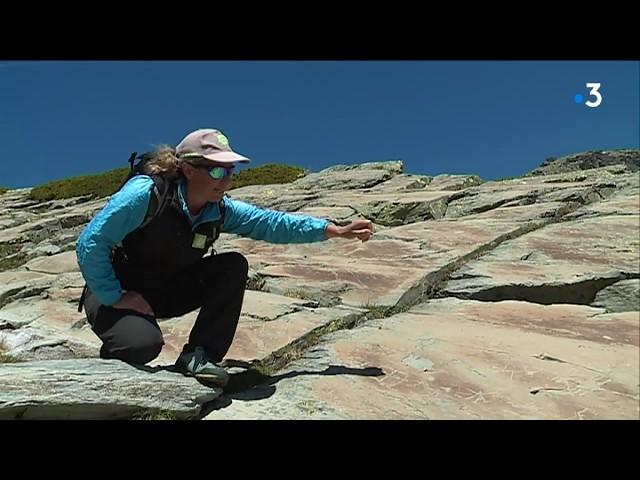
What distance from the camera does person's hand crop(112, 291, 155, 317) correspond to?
A: 4535mm

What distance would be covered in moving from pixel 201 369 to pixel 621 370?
2.79 meters

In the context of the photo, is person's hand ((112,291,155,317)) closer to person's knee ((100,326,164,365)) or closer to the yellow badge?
person's knee ((100,326,164,365))

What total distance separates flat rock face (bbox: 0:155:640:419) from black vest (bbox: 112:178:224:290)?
668mm

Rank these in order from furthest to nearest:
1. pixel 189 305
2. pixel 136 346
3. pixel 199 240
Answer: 1. pixel 189 305
2. pixel 199 240
3. pixel 136 346

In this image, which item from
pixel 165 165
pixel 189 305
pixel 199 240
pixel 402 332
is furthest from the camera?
pixel 402 332

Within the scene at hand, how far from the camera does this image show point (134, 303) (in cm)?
457

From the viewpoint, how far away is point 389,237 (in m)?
10.3

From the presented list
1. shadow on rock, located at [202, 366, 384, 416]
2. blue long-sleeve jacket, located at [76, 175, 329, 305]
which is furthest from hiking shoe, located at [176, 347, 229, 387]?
blue long-sleeve jacket, located at [76, 175, 329, 305]

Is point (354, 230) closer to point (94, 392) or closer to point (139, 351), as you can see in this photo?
point (139, 351)

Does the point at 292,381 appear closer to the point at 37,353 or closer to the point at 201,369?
the point at 201,369

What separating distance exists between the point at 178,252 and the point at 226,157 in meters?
0.83

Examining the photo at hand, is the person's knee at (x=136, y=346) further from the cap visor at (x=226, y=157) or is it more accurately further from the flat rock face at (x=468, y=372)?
the cap visor at (x=226, y=157)

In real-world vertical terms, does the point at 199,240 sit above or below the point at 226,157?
below

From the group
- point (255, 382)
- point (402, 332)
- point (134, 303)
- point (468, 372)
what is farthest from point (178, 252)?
point (468, 372)
